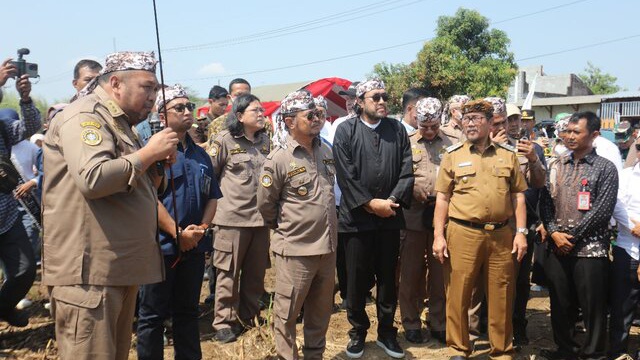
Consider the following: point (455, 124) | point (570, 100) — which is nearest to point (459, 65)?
point (570, 100)

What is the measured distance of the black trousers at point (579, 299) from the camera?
14.4 ft

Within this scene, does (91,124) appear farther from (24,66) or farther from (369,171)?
(369,171)

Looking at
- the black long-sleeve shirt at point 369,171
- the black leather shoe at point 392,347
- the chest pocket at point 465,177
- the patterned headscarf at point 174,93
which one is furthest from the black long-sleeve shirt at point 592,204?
the patterned headscarf at point 174,93

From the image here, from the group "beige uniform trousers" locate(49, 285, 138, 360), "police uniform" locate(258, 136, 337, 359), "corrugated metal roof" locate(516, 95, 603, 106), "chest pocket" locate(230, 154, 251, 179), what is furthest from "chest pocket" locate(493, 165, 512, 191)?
"corrugated metal roof" locate(516, 95, 603, 106)

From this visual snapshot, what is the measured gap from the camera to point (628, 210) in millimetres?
4465

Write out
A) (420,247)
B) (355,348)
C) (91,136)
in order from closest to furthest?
(91,136)
(355,348)
(420,247)

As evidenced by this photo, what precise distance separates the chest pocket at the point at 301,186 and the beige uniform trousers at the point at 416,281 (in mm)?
1411

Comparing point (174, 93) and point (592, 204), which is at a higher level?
point (174, 93)

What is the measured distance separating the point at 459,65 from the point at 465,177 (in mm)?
19064

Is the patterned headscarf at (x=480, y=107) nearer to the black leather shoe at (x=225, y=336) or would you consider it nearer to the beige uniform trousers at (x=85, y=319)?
the black leather shoe at (x=225, y=336)

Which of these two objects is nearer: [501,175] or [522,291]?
[501,175]

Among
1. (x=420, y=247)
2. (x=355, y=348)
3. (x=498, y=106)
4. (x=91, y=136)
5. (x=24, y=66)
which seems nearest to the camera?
(x=91, y=136)

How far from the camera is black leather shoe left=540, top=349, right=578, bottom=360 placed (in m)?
4.57

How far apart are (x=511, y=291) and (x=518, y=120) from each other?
1861mm
